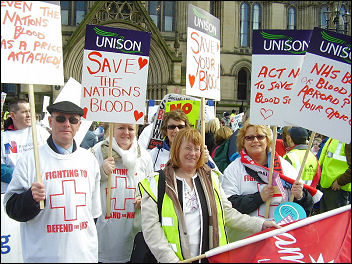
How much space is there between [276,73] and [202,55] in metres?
1.01

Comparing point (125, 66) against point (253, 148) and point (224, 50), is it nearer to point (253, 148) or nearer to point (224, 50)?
point (253, 148)

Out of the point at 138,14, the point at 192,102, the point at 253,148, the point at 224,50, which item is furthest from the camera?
the point at 224,50

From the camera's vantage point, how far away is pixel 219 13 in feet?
91.8

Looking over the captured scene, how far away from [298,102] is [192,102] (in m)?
2.88

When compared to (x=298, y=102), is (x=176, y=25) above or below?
above

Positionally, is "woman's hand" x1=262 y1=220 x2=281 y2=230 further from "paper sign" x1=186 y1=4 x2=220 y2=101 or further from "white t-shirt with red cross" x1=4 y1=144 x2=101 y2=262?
"paper sign" x1=186 y1=4 x2=220 y2=101

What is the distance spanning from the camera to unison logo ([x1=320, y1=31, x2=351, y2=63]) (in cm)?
393

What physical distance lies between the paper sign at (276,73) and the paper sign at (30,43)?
199 centimetres

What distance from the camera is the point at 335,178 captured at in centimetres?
612

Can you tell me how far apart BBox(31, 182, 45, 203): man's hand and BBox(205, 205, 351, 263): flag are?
1.24 meters

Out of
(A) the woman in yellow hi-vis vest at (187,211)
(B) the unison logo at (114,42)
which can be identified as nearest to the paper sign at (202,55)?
(B) the unison logo at (114,42)

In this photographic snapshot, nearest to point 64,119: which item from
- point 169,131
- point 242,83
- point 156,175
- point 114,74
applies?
point 156,175

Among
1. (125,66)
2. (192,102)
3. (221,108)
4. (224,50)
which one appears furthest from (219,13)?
(125,66)

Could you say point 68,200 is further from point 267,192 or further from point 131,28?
point 131,28
